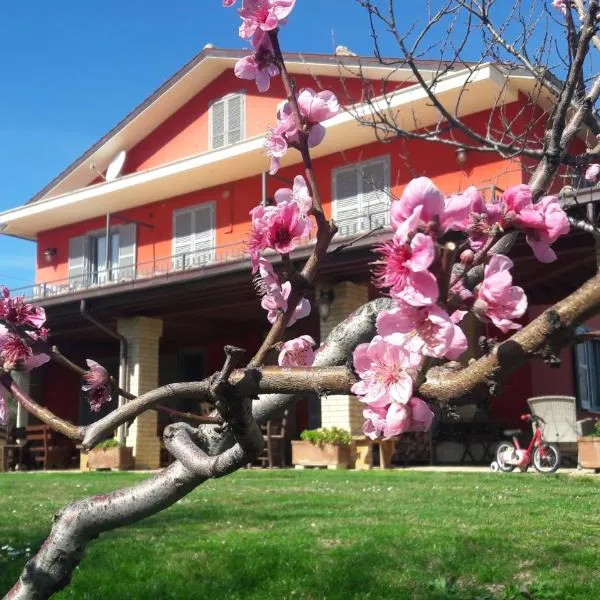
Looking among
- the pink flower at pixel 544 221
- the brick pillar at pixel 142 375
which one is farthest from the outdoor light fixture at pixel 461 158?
the pink flower at pixel 544 221

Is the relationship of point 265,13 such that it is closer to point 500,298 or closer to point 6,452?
point 500,298

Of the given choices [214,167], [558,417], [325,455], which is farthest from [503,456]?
[214,167]

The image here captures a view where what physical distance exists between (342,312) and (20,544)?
8887 mm

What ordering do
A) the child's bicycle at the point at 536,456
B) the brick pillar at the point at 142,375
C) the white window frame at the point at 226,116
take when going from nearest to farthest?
1. the child's bicycle at the point at 536,456
2. the brick pillar at the point at 142,375
3. the white window frame at the point at 226,116

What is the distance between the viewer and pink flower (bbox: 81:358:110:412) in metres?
2.01

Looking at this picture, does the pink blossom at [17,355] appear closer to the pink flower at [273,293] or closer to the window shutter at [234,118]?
the pink flower at [273,293]

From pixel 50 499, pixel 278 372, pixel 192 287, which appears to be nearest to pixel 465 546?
pixel 278 372

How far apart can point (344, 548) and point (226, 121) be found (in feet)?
53.7

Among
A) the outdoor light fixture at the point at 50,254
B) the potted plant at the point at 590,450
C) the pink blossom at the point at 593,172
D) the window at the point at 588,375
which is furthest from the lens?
the outdoor light fixture at the point at 50,254

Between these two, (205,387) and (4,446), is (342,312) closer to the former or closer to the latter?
(4,446)

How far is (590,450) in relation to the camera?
1186 cm

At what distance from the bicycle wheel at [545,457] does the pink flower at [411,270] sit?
11.6 m

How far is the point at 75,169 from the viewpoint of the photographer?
2238 centimetres

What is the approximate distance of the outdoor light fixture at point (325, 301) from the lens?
14070 mm
